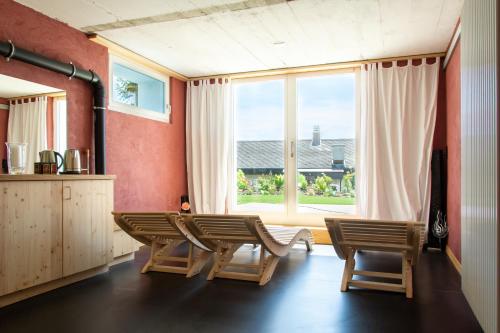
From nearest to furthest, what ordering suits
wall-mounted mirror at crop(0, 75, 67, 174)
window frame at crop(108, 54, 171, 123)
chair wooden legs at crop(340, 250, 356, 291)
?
chair wooden legs at crop(340, 250, 356, 291) < wall-mounted mirror at crop(0, 75, 67, 174) < window frame at crop(108, 54, 171, 123)

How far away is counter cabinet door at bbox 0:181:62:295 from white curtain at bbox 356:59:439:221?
13.0ft

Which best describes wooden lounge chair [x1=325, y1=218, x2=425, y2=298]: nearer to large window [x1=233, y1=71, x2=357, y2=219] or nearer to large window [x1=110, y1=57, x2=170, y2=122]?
large window [x1=233, y1=71, x2=357, y2=219]

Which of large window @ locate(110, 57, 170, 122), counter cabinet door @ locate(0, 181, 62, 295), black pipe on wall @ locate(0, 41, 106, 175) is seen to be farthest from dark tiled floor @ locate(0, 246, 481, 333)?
large window @ locate(110, 57, 170, 122)

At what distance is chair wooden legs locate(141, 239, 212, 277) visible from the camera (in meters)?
3.78

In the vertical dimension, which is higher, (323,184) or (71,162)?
(71,162)

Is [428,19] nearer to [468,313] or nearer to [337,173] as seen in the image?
[337,173]

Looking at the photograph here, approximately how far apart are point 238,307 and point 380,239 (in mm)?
1330

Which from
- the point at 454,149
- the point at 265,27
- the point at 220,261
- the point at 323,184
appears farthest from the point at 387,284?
the point at 265,27

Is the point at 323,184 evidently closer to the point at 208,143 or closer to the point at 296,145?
the point at 296,145

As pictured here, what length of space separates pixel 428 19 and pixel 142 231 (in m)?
3.78

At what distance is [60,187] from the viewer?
3371 millimetres

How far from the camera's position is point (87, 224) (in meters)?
→ 3.65

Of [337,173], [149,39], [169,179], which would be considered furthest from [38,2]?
[337,173]

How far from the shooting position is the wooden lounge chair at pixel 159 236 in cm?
366
